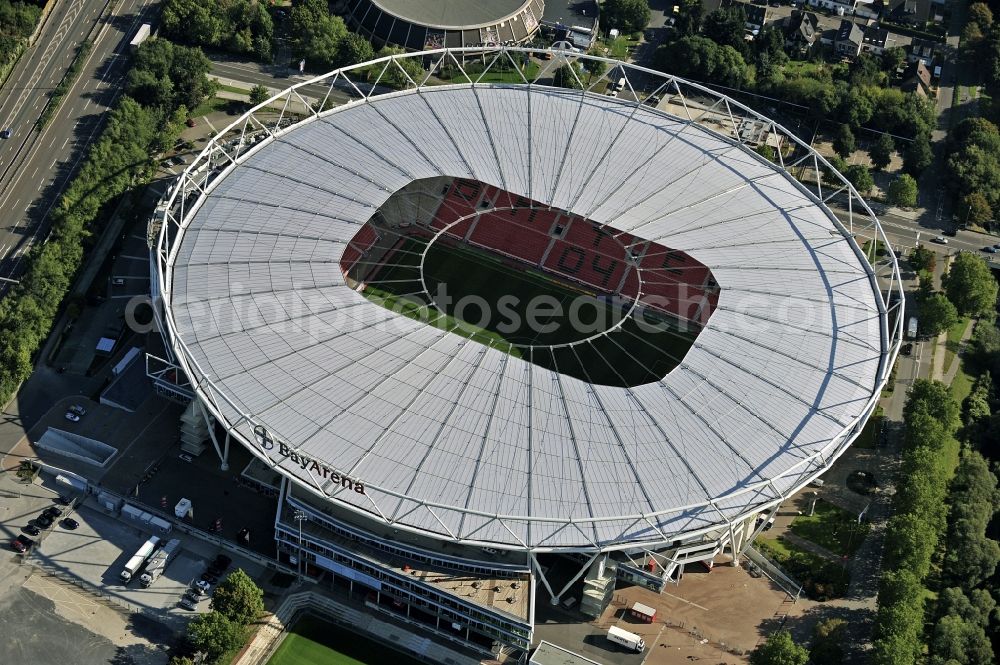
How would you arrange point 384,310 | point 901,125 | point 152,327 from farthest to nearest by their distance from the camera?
point 901,125, point 152,327, point 384,310

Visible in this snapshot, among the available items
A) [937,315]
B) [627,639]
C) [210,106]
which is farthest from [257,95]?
[937,315]

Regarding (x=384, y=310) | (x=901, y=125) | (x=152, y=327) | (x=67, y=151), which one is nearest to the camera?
(x=384, y=310)

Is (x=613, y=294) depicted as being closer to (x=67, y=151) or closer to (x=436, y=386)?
(x=436, y=386)

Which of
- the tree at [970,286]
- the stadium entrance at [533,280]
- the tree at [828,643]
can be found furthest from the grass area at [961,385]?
the tree at [828,643]

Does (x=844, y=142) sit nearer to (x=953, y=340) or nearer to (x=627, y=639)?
(x=953, y=340)

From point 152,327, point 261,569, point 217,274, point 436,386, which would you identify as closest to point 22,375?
point 152,327

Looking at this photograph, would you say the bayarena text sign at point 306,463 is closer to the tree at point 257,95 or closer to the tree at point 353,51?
the tree at point 257,95
